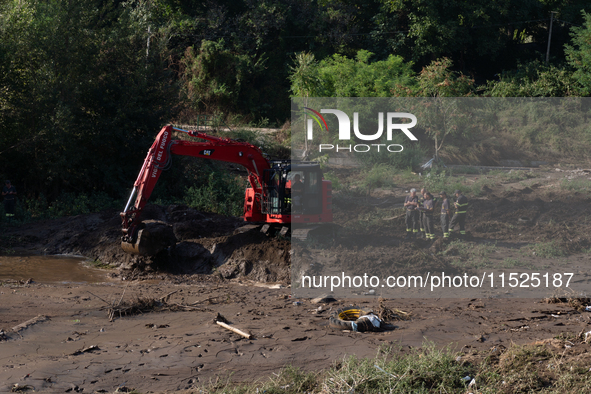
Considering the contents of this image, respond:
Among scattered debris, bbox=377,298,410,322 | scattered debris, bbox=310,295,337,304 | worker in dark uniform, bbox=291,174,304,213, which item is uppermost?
worker in dark uniform, bbox=291,174,304,213

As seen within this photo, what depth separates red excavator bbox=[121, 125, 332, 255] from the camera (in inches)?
478

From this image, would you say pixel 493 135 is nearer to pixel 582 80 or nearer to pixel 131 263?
pixel 582 80

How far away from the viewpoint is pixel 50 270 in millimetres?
12555

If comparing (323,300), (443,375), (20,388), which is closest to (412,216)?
(323,300)

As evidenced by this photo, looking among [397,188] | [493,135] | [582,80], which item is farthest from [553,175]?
[582,80]

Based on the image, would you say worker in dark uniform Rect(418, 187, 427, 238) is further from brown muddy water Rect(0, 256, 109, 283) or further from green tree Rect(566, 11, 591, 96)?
green tree Rect(566, 11, 591, 96)

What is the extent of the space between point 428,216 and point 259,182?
175 inches

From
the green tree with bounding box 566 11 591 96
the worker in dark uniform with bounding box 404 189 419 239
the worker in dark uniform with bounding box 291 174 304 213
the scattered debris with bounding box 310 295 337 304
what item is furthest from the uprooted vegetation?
the green tree with bounding box 566 11 591 96

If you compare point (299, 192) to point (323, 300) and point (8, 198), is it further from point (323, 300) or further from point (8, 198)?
point (8, 198)

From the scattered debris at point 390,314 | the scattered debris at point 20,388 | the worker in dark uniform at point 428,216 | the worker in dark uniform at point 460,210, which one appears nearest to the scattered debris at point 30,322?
the scattered debris at point 20,388

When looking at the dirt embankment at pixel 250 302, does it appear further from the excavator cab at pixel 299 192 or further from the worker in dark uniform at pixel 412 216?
the excavator cab at pixel 299 192

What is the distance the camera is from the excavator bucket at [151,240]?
1192cm

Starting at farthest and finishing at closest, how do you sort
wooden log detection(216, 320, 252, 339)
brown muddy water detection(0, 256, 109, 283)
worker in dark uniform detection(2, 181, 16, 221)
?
worker in dark uniform detection(2, 181, 16, 221) → brown muddy water detection(0, 256, 109, 283) → wooden log detection(216, 320, 252, 339)

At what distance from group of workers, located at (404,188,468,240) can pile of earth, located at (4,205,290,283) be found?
3.61m
